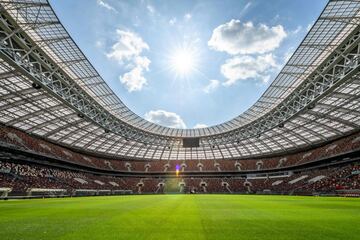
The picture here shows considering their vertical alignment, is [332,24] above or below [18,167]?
above

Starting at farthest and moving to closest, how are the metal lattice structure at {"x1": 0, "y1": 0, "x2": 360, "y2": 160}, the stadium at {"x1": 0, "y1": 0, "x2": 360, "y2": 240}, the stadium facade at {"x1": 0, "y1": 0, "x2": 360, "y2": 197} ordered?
1. the stadium facade at {"x1": 0, "y1": 0, "x2": 360, "y2": 197}
2. the metal lattice structure at {"x1": 0, "y1": 0, "x2": 360, "y2": 160}
3. the stadium at {"x1": 0, "y1": 0, "x2": 360, "y2": 240}

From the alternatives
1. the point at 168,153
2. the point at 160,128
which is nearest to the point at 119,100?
the point at 160,128

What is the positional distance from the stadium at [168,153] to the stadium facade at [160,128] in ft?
0.65

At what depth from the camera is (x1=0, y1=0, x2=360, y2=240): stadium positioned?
8.48 metres

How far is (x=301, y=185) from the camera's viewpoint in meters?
47.1

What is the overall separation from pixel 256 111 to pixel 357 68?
76.5 feet

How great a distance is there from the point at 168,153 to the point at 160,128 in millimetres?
17432

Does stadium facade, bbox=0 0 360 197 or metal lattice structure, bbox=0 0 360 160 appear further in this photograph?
stadium facade, bbox=0 0 360 197

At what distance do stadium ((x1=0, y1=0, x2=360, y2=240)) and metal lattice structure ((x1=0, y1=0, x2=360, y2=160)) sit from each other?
0.14 m

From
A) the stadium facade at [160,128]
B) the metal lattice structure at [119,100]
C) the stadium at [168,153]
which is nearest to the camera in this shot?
the stadium at [168,153]

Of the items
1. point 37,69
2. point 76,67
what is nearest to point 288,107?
point 76,67

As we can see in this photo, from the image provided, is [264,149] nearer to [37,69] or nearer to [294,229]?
[37,69]

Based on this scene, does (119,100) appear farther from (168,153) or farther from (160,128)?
(168,153)

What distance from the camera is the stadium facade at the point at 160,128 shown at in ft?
69.3
